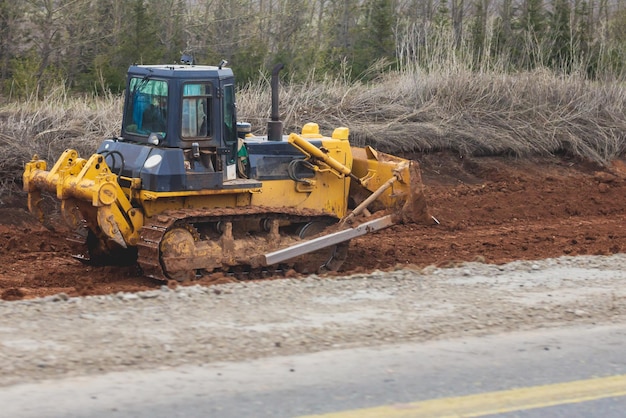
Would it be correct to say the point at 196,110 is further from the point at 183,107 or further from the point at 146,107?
the point at 146,107

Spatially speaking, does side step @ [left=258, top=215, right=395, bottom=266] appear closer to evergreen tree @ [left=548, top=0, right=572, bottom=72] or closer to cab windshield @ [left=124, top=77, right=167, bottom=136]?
cab windshield @ [left=124, top=77, right=167, bottom=136]

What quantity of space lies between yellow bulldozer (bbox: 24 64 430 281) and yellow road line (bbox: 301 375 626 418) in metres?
5.33

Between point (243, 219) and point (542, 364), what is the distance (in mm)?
5540

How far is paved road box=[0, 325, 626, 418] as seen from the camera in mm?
5820

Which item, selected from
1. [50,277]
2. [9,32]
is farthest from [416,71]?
[50,277]

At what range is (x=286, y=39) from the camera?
29312 millimetres

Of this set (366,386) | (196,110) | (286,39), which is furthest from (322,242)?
(286,39)

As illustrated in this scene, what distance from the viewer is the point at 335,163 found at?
12.3m

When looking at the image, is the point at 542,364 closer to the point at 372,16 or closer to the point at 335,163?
the point at 335,163

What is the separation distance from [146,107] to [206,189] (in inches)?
45.3

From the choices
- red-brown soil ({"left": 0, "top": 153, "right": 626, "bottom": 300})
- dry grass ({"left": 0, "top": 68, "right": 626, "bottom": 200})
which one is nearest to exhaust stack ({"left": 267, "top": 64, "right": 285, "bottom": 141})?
red-brown soil ({"left": 0, "top": 153, "right": 626, "bottom": 300})

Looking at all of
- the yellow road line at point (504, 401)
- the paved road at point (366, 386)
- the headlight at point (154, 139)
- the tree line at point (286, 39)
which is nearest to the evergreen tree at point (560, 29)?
the tree line at point (286, 39)

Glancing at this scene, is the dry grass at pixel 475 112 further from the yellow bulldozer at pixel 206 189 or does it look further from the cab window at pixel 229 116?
the cab window at pixel 229 116

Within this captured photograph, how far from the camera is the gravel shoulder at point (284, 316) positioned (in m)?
6.87
